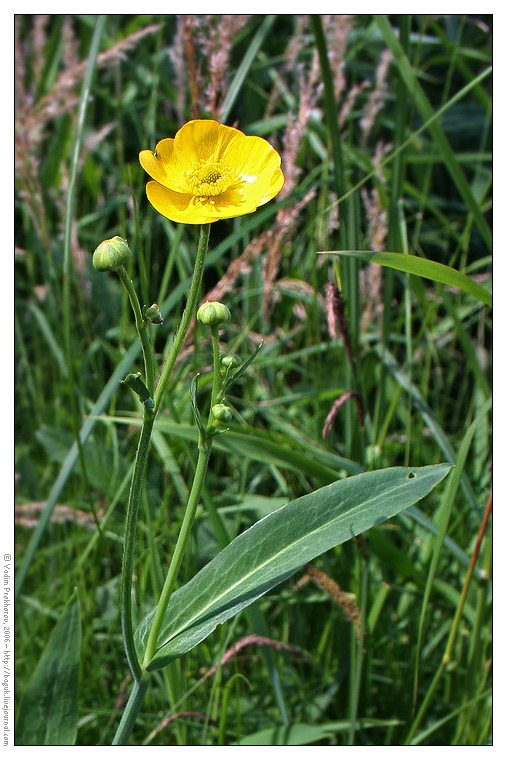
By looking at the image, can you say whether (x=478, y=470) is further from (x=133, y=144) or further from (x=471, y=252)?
(x=133, y=144)

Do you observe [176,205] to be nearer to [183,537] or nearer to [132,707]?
[183,537]

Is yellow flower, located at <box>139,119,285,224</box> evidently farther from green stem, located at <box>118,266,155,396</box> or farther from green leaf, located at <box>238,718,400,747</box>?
green leaf, located at <box>238,718,400,747</box>

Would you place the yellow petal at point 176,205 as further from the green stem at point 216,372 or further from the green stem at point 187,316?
the green stem at point 216,372

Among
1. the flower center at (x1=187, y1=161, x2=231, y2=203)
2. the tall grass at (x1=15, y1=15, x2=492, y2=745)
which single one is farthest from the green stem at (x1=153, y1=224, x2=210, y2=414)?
the tall grass at (x1=15, y1=15, x2=492, y2=745)

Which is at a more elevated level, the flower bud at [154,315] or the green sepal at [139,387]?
the flower bud at [154,315]

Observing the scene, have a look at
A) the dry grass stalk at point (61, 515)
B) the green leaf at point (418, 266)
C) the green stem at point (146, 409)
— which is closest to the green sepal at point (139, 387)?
the green stem at point (146, 409)

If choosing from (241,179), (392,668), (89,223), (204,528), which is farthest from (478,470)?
(89,223)

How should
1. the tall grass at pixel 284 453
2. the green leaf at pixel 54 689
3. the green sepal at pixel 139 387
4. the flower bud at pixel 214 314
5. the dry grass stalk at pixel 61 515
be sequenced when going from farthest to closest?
the dry grass stalk at pixel 61 515
the tall grass at pixel 284 453
the green leaf at pixel 54 689
the flower bud at pixel 214 314
the green sepal at pixel 139 387
